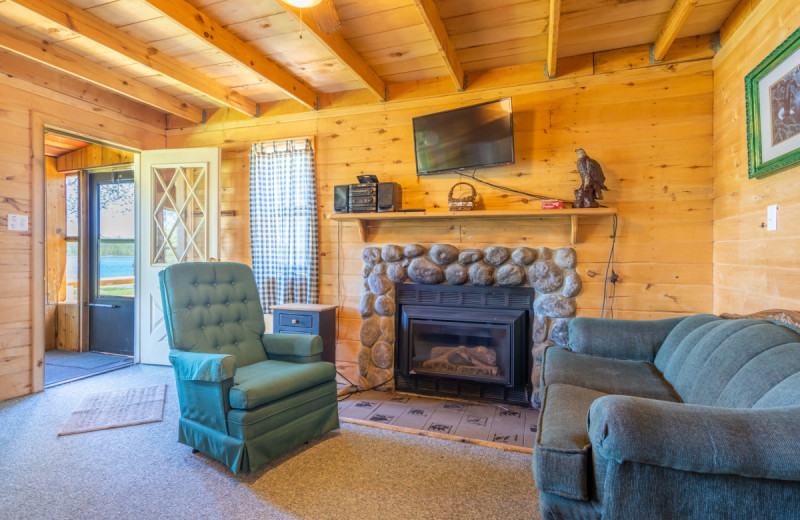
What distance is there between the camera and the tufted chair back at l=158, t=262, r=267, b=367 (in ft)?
7.67

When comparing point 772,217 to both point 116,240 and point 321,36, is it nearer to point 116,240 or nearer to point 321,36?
point 321,36

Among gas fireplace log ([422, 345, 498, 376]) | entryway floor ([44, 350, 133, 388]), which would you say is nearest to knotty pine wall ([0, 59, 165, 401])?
entryway floor ([44, 350, 133, 388])

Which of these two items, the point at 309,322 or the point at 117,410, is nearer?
the point at 117,410

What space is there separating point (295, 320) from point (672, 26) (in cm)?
308

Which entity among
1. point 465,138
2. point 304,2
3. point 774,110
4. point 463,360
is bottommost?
point 463,360

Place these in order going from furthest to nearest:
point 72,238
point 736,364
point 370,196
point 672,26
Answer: point 72,238, point 370,196, point 672,26, point 736,364

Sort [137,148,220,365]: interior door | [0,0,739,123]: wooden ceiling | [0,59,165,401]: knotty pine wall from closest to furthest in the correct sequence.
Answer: [0,0,739,123]: wooden ceiling < [0,59,165,401]: knotty pine wall < [137,148,220,365]: interior door

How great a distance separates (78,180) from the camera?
4.66 metres

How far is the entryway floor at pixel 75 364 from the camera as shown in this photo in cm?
364

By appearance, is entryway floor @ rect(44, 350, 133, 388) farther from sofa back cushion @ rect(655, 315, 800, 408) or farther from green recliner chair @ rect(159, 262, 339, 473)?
sofa back cushion @ rect(655, 315, 800, 408)

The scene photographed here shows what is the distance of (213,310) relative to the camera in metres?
2.53

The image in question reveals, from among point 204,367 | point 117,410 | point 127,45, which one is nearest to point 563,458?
point 204,367

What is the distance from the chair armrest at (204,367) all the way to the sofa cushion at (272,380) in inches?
4.1

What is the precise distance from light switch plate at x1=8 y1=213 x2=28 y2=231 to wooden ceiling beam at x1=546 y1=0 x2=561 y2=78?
3835 millimetres
